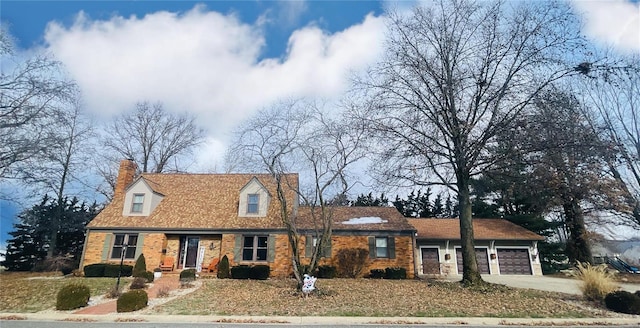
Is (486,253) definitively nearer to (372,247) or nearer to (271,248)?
(372,247)

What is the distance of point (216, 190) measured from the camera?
83.3ft

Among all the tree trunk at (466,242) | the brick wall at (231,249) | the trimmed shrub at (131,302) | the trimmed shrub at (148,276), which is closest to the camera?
the trimmed shrub at (131,302)

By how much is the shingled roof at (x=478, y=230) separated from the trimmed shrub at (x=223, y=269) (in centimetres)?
1375

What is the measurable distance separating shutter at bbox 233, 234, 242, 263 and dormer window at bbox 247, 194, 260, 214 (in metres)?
1.92

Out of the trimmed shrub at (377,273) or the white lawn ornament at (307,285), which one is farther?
the trimmed shrub at (377,273)

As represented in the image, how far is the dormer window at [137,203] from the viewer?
75.8ft

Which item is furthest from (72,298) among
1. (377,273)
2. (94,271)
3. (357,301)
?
(377,273)

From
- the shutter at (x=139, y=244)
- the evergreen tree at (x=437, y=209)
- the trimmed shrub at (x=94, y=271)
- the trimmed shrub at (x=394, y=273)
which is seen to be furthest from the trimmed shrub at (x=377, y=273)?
the evergreen tree at (x=437, y=209)

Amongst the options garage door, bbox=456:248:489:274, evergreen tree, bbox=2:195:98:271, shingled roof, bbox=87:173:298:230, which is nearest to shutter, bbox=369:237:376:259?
shingled roof, bbox=87:173:298:230

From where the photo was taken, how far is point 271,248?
21.7 m

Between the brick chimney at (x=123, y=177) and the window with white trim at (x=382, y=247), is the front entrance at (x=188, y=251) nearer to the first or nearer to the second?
the brick chimney at (x=123, y=177)

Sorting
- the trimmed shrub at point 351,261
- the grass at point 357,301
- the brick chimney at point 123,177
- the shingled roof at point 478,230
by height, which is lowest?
the grass at point 357,301

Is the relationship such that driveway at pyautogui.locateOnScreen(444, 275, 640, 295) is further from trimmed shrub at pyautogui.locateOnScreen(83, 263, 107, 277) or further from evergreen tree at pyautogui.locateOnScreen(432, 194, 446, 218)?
trimmed shrub at pyautogui.locateOnScreen(83, 263, 107, 277)

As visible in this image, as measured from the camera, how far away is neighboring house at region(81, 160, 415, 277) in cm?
2169
